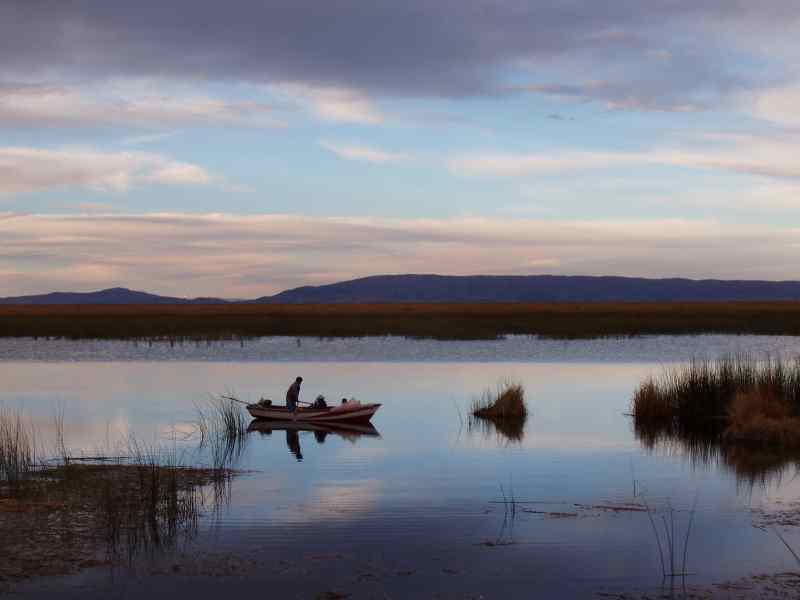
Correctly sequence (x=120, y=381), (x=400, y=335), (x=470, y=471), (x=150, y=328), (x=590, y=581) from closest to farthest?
(x=590, y=581) < (x=470, y=471) < (x=120, y=381) < (x=400, y=335) < (x=150, y=328)

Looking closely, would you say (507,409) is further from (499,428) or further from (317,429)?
(317,429)

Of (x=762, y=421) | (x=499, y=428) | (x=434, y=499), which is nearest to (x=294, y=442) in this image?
(x=499, y=428)

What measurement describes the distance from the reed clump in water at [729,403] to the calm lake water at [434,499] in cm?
91

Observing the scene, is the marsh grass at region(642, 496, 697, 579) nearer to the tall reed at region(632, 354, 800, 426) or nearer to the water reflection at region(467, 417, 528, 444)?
the water reflection at region(467, 417, 528, 444)

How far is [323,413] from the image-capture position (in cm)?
2562

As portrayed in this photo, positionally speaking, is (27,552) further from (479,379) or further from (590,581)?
(479,379)

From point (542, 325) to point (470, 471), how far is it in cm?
6113

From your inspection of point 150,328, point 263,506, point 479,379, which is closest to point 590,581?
point 263,506

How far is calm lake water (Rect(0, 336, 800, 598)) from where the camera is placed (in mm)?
11234

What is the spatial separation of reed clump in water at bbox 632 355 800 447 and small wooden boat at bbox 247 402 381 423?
6636mm

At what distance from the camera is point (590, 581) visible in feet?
36.5

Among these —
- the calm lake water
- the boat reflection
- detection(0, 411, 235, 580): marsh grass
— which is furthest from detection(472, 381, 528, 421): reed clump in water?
detection(0, 411, 235, 580): marsh grass

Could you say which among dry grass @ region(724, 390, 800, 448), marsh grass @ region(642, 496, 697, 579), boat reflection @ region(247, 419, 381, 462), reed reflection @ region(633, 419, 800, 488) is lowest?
marsh grass @ region(642, 496, 697, 579)

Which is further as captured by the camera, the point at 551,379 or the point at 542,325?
the point at 542,325
